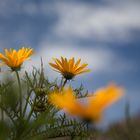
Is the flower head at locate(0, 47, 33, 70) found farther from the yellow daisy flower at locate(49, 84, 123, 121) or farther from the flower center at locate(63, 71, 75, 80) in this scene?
the yellow daisy flower at locate(49, 84, 123, 121)

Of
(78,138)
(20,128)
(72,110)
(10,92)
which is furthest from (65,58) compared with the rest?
(72,110)

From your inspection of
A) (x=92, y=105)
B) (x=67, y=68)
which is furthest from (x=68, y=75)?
(x=92, y=105)

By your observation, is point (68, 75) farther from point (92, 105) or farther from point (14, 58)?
point (92, 105)

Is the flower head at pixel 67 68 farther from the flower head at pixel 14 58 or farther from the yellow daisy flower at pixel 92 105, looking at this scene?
the yellow daisy flower at pixel 92 105

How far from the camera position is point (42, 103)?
1534 millimetres

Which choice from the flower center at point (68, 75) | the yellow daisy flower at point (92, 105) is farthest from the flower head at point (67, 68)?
the yellow daisy flower at point (92, 105)

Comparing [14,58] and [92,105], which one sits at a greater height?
[14,58]

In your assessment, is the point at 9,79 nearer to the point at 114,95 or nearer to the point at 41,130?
the point at 41,130

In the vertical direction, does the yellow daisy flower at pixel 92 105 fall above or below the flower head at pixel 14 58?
below

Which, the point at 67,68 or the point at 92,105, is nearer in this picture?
the point at 92,105

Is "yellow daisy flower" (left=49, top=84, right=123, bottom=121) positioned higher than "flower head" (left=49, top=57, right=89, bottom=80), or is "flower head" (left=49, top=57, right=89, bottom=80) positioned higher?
"flower head" (left=49, top=57, right=89, bottom=80)

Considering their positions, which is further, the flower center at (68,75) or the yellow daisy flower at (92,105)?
the flower center at (68,75)

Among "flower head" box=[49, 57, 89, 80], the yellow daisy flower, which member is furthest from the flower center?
the yellow daisy flower

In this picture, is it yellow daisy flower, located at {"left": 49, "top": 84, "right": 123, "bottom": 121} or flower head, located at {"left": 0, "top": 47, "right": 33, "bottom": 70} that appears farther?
flower head, located at {"left": 0, "top": 47, "right": 33, "bottom": 70}
